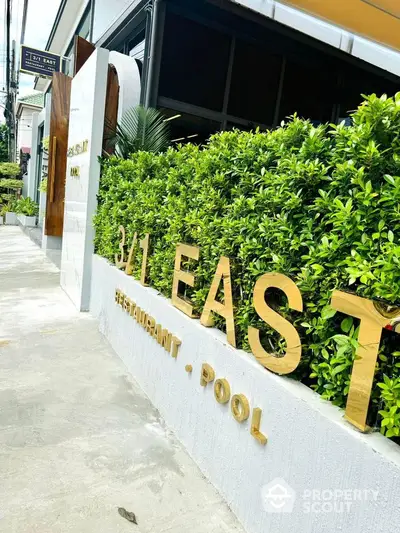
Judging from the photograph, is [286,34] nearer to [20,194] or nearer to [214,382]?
[214,382]

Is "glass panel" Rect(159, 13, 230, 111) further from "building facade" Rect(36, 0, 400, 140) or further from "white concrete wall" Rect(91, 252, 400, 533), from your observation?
"white concrete wall" Rect(91, 252, 400, 533)

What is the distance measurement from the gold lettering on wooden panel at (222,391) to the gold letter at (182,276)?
2.06 ft

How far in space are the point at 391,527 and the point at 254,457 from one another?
803 mm

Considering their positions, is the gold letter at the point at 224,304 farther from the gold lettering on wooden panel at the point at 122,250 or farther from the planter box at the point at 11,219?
the planter box at the point at 11,219

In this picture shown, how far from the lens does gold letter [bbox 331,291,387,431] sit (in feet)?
4.93

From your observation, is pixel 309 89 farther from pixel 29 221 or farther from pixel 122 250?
pixel 29 221

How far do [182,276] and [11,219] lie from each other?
19.0 m

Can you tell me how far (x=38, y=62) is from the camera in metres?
13.6

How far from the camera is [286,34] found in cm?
738

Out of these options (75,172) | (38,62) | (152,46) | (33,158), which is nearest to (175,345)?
(75,172)

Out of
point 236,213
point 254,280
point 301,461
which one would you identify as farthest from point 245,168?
point 301,461

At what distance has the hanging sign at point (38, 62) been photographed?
1312 centimetres

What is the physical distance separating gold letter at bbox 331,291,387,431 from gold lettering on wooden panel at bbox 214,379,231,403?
0.84 m

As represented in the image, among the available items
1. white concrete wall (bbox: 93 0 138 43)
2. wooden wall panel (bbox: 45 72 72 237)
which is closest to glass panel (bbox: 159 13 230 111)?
white concrete wall (bbox: 93 0 138 43)
